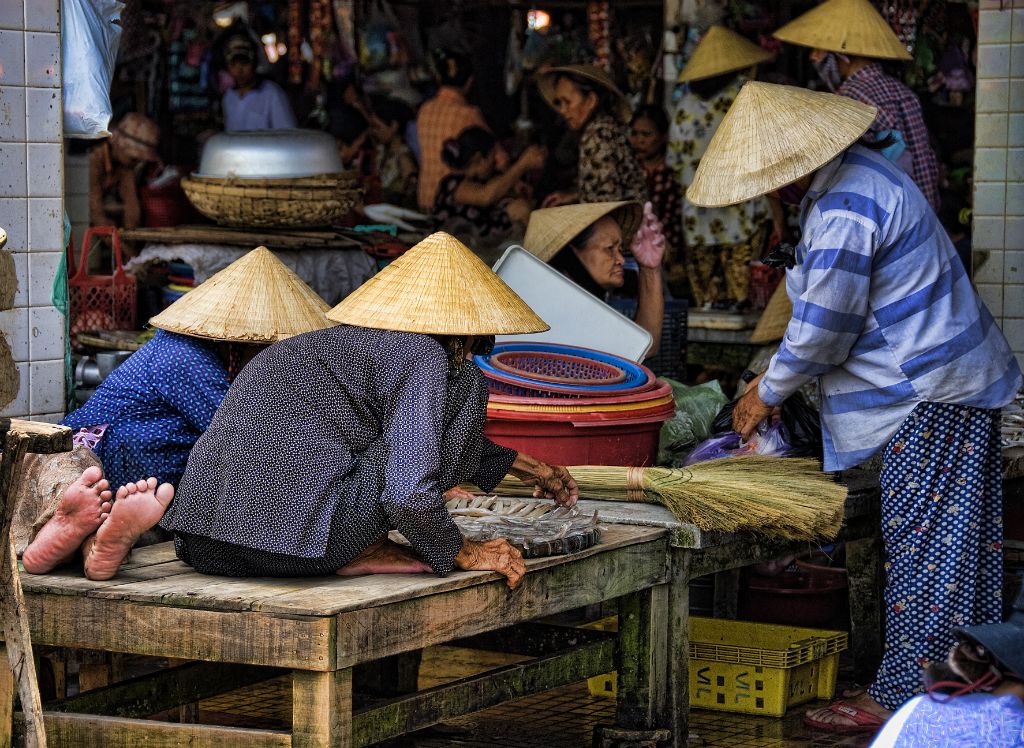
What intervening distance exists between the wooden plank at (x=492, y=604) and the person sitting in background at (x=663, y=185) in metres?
5.42

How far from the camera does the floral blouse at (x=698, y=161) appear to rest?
9508 mm

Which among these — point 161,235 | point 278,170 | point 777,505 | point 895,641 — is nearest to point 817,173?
point 777,505

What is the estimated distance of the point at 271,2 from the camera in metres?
13.1

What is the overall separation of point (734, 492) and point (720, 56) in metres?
5.15

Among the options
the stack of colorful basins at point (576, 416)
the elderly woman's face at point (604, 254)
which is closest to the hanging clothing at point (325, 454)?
the stack of colorful basins at point (576, 416)

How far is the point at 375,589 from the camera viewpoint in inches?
152

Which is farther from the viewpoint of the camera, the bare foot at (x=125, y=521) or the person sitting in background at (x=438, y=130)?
the person sitting in background at (x=438, y=130)

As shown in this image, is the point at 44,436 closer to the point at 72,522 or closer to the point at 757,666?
the point at 72,522

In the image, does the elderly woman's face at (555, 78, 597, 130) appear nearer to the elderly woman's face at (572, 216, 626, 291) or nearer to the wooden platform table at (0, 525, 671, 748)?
the elderly woman's face at (572, 216, 626, 291)

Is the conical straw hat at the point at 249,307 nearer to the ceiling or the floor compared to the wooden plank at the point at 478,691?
nearer to the ceiling

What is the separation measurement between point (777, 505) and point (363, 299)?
141 cm

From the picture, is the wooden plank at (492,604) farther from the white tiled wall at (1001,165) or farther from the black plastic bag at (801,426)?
the white tiled wall at (1001,165)

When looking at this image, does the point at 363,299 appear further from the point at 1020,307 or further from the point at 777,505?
the point at 1020,307

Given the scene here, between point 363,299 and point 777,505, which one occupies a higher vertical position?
point 363,299
